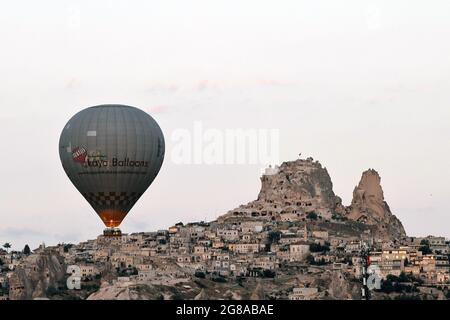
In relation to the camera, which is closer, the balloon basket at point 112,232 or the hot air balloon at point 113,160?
the balloon basket at point 112,232

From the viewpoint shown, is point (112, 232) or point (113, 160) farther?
point (112, 232)

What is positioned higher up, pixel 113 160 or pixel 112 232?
pixel 113 160

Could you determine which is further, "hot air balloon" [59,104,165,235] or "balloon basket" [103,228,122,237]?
"hot air balloon" [59,104,165,235]

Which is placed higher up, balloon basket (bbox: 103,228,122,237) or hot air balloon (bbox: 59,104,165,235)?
hot air balloon (bbox: 59,104,165,235)

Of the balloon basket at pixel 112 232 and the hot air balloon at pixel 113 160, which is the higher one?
the hot air balloon at pixel 113 160
